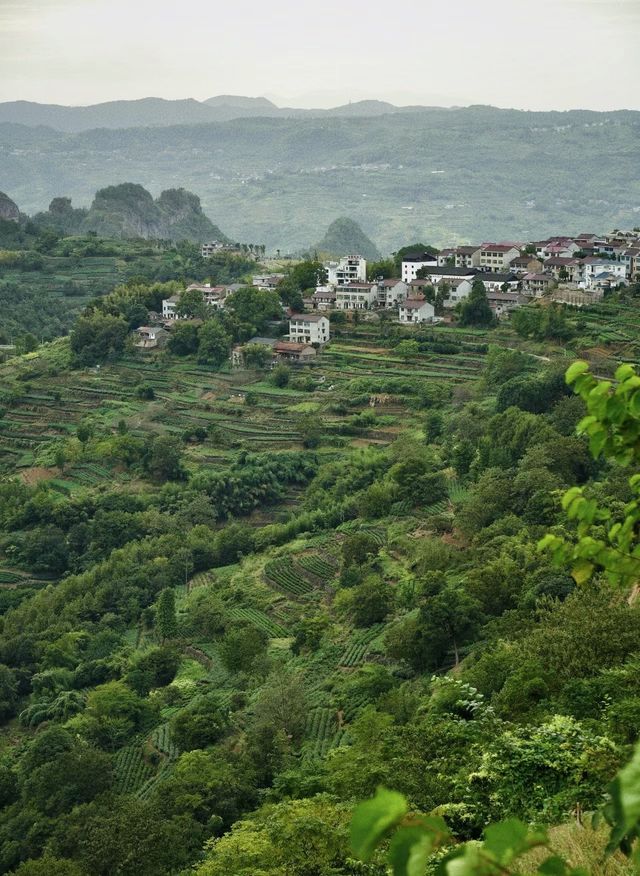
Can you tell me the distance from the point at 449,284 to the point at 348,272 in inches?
176

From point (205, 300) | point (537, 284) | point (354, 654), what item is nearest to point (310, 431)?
point (537, 284)

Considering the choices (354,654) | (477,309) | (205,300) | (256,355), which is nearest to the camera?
(354,654)

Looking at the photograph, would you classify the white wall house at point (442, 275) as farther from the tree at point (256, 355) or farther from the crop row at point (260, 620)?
the crop row at point (260, 620)

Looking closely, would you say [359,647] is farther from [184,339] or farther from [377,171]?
[377,171]

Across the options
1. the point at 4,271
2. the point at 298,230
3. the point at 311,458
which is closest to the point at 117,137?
the point at 298,230

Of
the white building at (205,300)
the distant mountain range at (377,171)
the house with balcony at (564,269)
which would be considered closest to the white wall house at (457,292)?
the house with balcony at (564,269)

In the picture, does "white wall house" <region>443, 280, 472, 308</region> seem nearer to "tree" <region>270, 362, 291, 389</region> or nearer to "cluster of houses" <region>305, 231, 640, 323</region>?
"cluster of houses" <region>305, 231, 640, 323</region>

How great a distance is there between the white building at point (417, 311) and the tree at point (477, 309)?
1.02 m

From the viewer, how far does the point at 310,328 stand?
90.3 ft

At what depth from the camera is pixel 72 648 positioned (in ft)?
52.9

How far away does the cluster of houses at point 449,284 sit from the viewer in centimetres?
2686

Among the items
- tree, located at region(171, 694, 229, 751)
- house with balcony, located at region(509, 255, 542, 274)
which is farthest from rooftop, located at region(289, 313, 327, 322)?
tree, located at region(171, 694, 229, 751)

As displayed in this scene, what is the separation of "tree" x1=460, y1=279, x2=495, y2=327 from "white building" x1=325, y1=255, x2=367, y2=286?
531 cm

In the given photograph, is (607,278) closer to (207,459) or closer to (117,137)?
(207,459)
